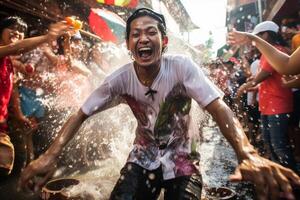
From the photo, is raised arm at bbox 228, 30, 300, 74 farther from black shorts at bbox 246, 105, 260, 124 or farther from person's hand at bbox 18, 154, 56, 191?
black shorts at bbox 246, 105, 260, 124

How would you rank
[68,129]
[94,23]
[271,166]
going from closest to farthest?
[271,166], [68,129], [94,23]

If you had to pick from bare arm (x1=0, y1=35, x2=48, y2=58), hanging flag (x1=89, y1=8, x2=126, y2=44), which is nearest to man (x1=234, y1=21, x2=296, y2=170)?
bare arm (x1=0, y1=35, x2=48, y2=58)

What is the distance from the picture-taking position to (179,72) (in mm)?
2961

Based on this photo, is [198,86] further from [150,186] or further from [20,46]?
[20,46]

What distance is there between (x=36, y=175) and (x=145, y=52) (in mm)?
1426

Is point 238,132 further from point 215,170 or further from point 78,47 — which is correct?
point 78,47

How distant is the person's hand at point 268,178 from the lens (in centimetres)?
172

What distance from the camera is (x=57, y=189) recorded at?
4504 millimetres

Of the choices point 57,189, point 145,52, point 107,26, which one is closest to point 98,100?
point 145,52

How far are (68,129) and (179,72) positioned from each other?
1.12 meters

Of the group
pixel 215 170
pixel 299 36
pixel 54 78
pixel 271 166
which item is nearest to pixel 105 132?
pixel 54 78

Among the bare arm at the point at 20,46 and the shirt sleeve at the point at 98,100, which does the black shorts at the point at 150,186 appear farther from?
the bare arm at the point at 20,46

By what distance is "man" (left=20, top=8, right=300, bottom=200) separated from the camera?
2.70 meters

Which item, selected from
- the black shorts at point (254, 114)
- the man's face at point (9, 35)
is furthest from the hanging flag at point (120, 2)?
the man's face at point (9, 35)
